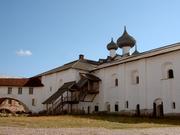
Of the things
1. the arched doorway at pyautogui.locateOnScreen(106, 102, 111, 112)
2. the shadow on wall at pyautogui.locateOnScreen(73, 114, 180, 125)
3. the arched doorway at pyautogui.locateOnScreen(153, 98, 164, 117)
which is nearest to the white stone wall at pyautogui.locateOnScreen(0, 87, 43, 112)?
the arched doorway at pyautogui.locateOnScreen(106, 102, 111, 112)

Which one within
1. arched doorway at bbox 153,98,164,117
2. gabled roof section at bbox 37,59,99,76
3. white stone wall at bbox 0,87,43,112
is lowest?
arched doorway at bbox 153,98,164,117

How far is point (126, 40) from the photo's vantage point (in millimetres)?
45469

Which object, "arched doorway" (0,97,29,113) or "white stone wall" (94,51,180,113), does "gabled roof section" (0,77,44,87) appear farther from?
"white stone wall" (94,51,180,113)

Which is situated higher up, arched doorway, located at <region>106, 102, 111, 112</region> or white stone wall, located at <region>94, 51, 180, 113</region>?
white stone wall, located at <region>94, 51, 180, 113</region>

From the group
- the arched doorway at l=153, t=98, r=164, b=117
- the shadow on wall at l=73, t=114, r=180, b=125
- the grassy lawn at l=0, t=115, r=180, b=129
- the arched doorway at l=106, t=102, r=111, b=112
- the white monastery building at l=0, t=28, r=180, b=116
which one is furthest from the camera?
the arched doorway at l=106, t=102, r=111, b=112

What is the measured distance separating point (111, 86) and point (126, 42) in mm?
10035

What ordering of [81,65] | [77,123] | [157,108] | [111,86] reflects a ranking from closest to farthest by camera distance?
[77,123]
[157,108]
[111,86]
[81,65]

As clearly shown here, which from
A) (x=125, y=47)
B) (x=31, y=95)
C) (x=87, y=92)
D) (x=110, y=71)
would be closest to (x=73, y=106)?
(x=87, y=92)

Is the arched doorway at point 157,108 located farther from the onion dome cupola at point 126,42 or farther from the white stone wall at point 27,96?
the white stone wall at point 27,96

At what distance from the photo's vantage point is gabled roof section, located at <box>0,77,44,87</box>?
45.7 m

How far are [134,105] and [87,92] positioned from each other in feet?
24.0

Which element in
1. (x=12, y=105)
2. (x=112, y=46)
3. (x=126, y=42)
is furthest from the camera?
(x=112, y=46)

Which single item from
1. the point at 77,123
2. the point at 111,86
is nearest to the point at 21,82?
the point at 111,86

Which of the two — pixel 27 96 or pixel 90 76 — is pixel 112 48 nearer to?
pixel 90 76
